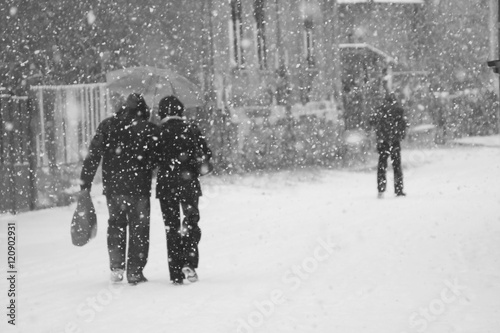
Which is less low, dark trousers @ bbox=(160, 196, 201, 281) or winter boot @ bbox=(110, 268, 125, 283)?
dark trousers @ bbox=(160, 196, 201, 281)

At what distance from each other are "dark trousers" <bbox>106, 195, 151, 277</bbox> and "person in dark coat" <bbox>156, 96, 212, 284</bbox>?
21 cm

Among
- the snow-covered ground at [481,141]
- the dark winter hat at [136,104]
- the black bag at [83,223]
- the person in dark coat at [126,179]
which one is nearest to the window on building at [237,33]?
the snow-covered ground at [481,141]

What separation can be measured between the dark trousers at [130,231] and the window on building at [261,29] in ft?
51.6

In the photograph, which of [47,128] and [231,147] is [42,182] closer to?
[47,128]

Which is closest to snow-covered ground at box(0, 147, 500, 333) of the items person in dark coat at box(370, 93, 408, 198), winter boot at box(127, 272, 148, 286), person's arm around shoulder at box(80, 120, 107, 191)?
winter boot at box(127, 272, 148, 286)

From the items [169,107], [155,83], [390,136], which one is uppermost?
[155,83]

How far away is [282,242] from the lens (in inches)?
417

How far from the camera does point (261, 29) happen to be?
2344cm

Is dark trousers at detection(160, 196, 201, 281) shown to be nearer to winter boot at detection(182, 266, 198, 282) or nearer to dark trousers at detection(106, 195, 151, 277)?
winter boot at detection(182, 266, 198, 282)

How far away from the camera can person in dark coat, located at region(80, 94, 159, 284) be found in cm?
793

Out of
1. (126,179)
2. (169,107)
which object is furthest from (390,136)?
(126,179)

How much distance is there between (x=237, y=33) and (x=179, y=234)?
15.0m

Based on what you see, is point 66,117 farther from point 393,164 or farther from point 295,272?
point 295,272

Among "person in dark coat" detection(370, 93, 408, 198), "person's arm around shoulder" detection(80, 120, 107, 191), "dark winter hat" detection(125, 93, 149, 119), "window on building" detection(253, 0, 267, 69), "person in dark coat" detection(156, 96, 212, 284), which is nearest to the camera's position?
"person's arm around shoulder" detection(80, 120, 107, 191)
